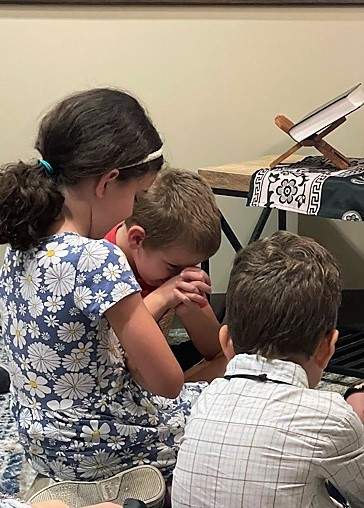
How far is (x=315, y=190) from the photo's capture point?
198cm

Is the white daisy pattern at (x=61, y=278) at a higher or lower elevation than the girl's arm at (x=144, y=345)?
higher

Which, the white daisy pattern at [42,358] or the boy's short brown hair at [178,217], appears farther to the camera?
the boy's short brown hair at [178,217]

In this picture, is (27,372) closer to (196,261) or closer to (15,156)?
(196,261)

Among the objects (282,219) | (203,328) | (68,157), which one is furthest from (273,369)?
(282,219)

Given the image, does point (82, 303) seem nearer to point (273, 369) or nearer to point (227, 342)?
point (227, 342)

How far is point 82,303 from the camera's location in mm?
1250

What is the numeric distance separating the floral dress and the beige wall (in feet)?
4.17

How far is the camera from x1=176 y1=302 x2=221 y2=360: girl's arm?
64.3 inches

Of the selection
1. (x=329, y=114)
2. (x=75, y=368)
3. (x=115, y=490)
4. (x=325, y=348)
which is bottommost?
(x=115, y=490)

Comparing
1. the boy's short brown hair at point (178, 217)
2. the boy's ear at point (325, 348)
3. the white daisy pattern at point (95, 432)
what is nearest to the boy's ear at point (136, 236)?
the boy's short brown hair at point (178, 217)

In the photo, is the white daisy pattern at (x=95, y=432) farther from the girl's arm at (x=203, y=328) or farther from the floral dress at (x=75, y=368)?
the girl's arm at (x=203, y=328)

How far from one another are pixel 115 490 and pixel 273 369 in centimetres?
43

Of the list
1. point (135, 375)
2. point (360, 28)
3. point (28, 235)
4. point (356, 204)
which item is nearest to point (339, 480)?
point (135, 375)

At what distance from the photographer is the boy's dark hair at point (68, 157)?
1.30 metres
